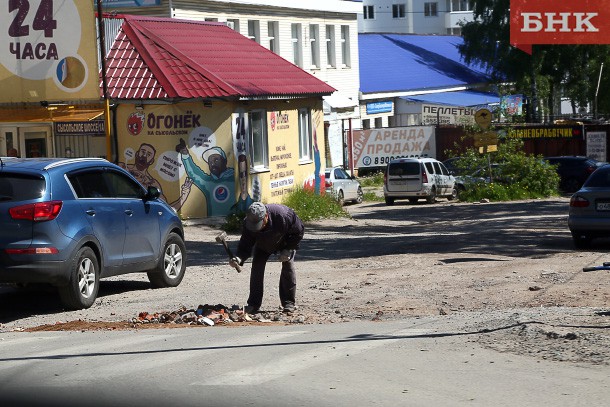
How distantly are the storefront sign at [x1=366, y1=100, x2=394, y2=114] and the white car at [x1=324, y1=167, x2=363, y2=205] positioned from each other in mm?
16146

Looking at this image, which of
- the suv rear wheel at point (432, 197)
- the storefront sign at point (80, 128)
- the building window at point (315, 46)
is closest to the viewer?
the storefront sign at point (80, 128)

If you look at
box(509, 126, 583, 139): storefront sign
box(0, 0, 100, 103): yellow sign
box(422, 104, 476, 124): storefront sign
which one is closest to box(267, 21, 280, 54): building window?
box(509, 126, 583, 139): storefront sign

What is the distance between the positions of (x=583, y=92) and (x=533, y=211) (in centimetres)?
3377

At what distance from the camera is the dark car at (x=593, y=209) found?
18.0m

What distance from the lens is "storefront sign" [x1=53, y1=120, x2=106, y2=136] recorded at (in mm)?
26500

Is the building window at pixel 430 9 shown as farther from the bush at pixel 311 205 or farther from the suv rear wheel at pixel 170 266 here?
the suv rear wheel at pixel 170 266

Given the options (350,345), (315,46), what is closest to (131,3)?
(315,46)

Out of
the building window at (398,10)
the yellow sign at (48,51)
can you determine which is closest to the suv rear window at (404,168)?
the yellow sign at (48,51)

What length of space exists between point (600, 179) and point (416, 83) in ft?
135

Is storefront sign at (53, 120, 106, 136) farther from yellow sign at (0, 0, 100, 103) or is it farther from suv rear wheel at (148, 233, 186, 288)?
suv rear wheel at (148, 233, 186, 288)

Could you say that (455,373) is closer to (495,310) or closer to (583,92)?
(495,310)

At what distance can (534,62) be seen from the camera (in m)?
59.4

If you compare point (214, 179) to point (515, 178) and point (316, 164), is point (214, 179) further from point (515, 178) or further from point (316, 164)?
point (515, 178)

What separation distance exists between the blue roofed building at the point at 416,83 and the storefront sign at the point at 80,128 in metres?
24.3
